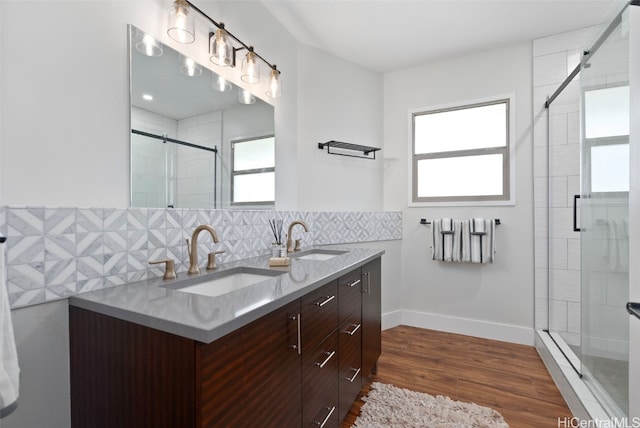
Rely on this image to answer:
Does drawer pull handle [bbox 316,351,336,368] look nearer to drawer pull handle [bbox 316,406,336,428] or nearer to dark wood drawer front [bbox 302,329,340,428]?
dark wood drawer front [bbox 302,329,340,428]

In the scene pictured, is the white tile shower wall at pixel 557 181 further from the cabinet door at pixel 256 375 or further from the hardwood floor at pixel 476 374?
the cabinet door at pixel 256 375

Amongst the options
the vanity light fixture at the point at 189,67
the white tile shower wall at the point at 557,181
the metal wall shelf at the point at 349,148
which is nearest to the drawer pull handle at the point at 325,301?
the vanity light fixture at the point at 189,67

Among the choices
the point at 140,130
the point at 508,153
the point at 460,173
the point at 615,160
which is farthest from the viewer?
the point at 460,173

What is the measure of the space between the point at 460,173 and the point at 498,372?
1730 millimetres

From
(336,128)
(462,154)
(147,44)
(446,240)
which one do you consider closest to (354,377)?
(446,240)

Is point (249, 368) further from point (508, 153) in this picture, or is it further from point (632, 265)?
point (508, 153)

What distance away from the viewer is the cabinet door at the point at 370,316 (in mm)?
1863

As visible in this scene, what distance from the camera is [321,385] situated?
1.29 m

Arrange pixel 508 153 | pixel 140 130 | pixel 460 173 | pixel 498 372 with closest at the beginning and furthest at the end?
pixel 140 130, pixel 498 372, pixel 508 153, pixel 460 173

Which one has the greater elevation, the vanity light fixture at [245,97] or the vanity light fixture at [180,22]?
the vanity light fixture at [180,22]

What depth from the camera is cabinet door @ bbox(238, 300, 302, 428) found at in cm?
88

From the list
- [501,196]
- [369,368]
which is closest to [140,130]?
[369,368]

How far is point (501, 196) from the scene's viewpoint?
2.78m

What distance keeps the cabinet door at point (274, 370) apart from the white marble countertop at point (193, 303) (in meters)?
0.06
